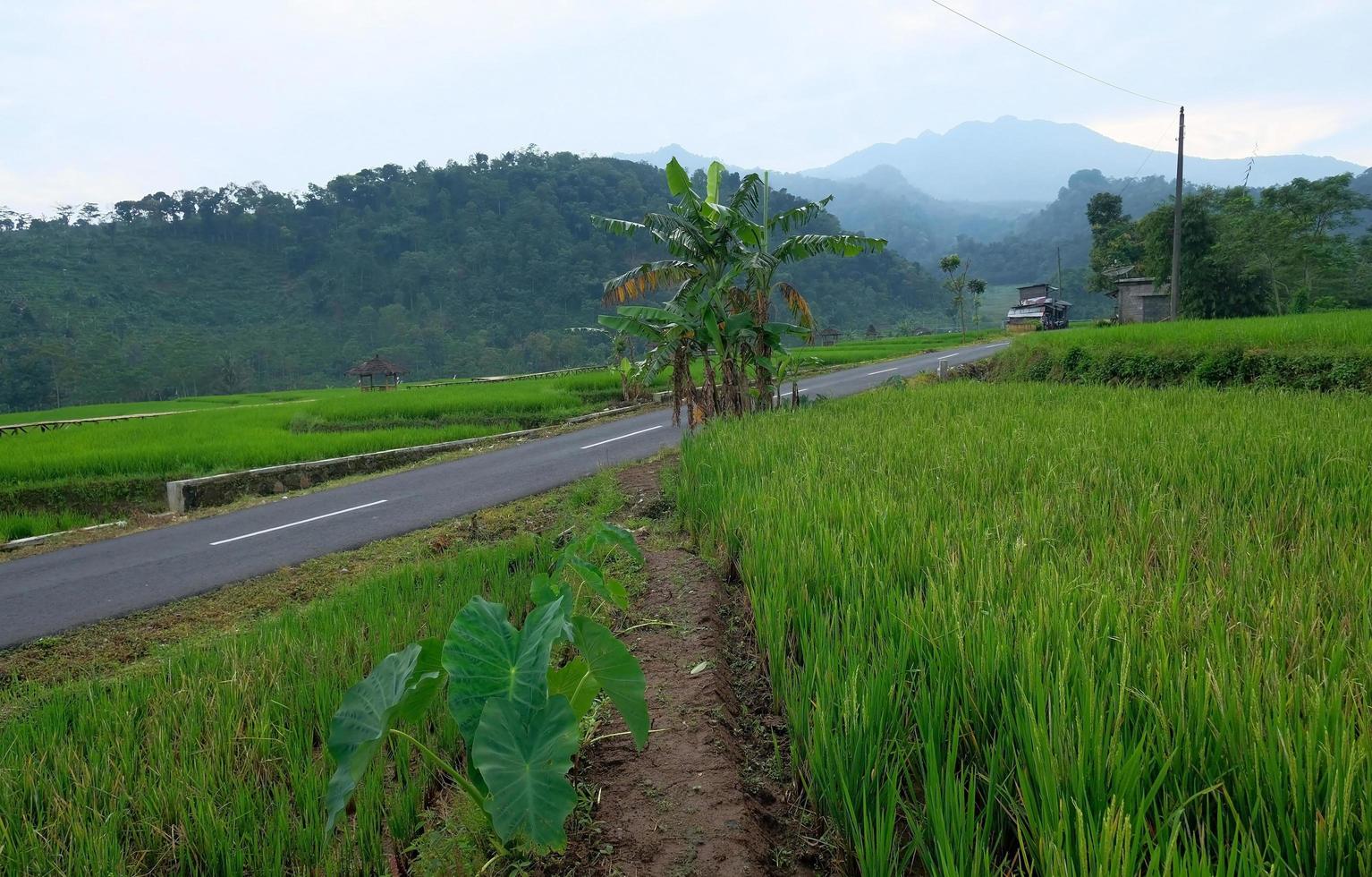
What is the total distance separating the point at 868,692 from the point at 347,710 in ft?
3.99

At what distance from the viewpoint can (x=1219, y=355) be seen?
1002cm

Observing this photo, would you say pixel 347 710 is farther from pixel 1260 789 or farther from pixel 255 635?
pixel 255 635

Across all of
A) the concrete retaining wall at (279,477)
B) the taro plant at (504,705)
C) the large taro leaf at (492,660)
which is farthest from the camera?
the concrete retaining wall at (279,477)

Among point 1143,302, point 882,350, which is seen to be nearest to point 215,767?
point 882,350

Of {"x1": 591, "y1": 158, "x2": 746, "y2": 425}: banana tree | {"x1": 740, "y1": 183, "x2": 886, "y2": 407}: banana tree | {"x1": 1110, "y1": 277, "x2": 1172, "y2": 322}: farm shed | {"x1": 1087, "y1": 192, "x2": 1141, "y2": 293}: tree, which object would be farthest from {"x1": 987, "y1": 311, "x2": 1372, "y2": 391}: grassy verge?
{"x1": 1087, "y1": 192, "x2": 1141, "y2": 293}: tree

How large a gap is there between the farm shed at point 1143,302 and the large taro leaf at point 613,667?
103 ft

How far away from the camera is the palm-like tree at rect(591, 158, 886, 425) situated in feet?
30.9

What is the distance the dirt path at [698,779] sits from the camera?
1.78 metres

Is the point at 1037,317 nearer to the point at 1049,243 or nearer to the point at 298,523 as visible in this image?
the point at 298,523

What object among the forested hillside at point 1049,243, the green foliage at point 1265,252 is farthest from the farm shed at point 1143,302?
the forested hillside at point 1049,243

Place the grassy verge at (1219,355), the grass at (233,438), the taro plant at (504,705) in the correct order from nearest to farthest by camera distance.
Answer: the taro plant at (504,705) → the grassy verge at (1219,355) → the grass at (233,438)

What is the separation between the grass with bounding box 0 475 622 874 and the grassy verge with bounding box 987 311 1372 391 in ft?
33.1

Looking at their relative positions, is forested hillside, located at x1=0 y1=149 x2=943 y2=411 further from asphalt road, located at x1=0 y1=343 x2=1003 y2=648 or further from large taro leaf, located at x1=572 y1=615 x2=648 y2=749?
large taro leaf, located at x1=572 y1=615 x2=648 y2=749

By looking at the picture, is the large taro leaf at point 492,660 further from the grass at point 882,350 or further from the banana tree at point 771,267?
the grass at point 882,350
